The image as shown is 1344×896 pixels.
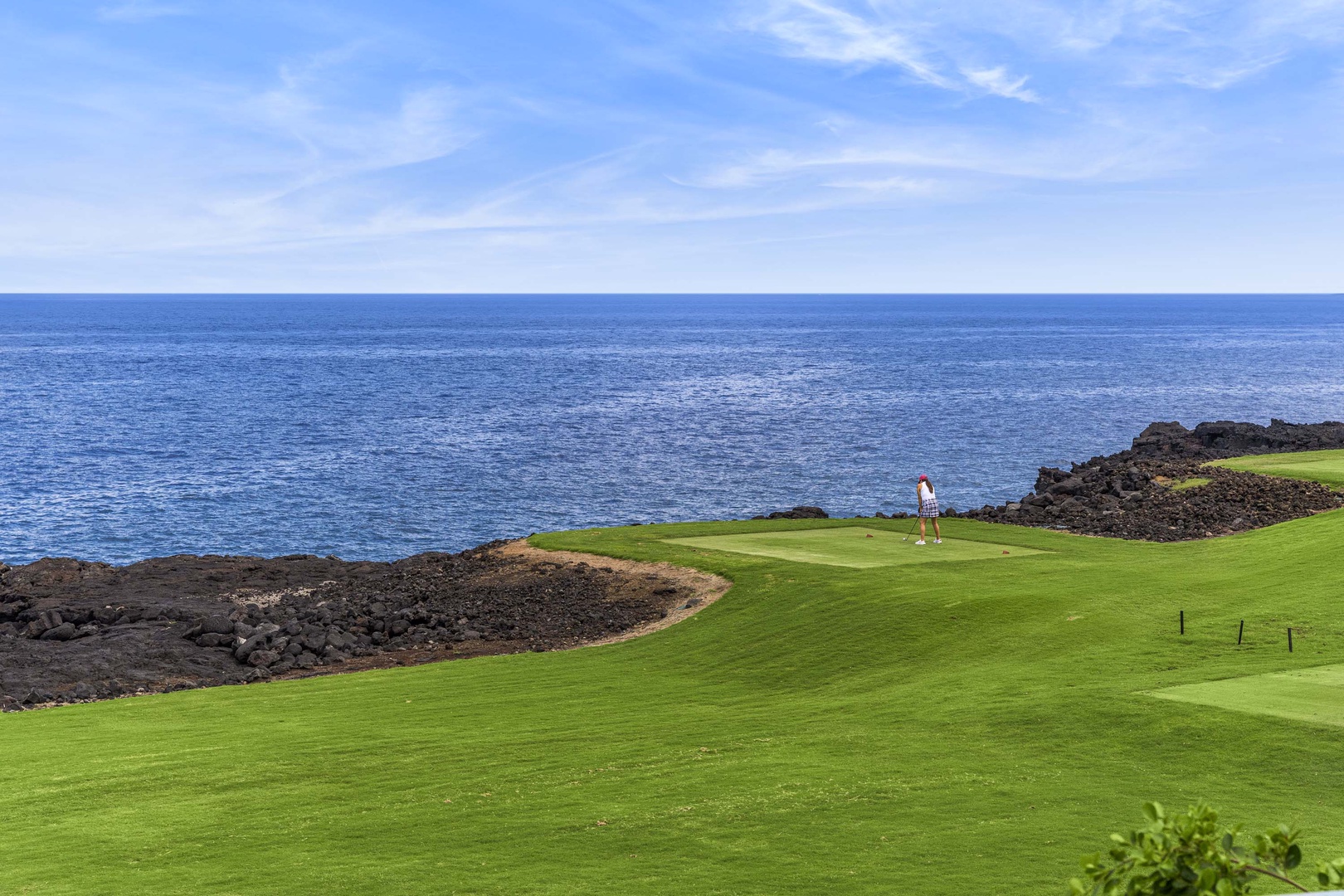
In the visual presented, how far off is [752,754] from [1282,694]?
6.37 metres

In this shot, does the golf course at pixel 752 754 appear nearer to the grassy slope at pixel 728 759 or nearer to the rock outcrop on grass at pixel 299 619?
the grassy slope at pixel 728 759

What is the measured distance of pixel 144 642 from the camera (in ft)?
83.5

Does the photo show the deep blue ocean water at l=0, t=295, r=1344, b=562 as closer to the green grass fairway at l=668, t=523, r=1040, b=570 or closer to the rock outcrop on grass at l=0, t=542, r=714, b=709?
the rock outcrop on grass at l=0, t=542, r=714, b=709

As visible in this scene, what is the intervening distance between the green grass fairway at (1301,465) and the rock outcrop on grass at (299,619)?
25.0m

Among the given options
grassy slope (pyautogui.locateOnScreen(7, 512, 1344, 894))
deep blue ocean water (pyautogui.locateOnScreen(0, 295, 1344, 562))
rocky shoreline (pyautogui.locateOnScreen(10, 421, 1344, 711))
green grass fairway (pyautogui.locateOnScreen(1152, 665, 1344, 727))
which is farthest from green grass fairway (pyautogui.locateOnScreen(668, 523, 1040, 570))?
deep blue ocean water (pyautogui.locateOnScreen(0, 295, 1344, 562))

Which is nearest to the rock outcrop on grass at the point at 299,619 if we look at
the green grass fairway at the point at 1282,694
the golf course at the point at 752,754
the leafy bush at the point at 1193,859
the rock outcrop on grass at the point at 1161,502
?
the golf course at the point at 752,754

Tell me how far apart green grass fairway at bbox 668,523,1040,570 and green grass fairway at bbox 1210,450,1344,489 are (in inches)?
628

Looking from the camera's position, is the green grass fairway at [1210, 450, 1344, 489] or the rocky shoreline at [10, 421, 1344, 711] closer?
the rocky shoreline at [10, 421, 1344, 711]

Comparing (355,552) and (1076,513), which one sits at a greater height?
(1076,513)

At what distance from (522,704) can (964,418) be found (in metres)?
75.8

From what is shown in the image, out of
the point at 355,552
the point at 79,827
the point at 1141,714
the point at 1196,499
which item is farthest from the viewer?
the point at 355,552

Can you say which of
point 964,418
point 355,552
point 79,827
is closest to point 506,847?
point 79,827

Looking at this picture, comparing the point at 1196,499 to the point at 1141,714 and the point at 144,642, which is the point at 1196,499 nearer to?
the point at 1141,714

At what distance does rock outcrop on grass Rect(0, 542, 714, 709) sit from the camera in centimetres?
2352
